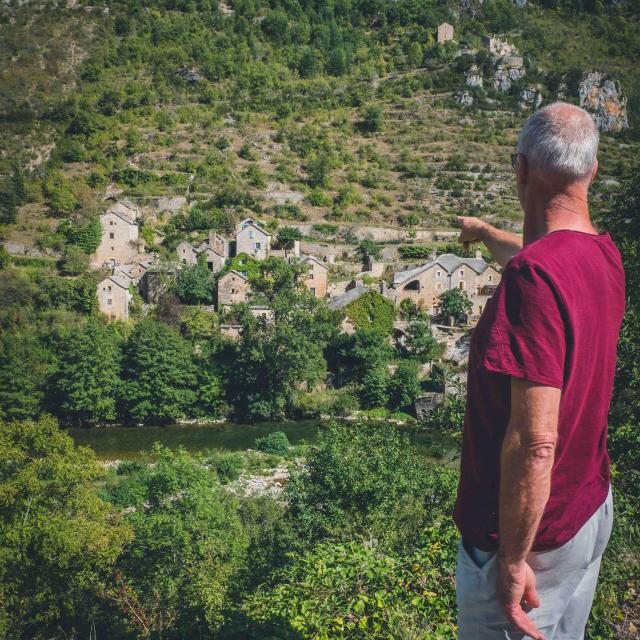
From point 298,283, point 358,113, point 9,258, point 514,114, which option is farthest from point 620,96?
point 9,258

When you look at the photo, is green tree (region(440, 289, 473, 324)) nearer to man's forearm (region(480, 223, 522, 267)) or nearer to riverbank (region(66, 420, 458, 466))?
riverbank (region(66, 420, 458, 466))

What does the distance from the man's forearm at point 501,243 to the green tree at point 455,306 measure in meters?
26.5

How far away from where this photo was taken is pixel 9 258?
3050 cm

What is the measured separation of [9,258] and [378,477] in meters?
25.8

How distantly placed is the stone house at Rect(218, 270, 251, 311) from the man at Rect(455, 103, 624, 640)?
27.1 m

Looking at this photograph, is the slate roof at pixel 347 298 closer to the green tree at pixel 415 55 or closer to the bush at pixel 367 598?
the bush at pixel 367 598

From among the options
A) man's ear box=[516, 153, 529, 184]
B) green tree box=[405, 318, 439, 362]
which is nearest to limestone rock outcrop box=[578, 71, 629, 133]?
green tree box=[405, 318, 439, 362]

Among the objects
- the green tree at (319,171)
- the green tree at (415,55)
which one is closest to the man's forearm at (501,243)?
the green tree at (319,171)

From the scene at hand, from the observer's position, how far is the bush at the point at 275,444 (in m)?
19.3

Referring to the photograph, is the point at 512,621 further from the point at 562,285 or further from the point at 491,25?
the point at 491,25

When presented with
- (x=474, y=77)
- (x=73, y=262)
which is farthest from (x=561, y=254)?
(x=474, y=77)

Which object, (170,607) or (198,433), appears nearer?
(170,607)

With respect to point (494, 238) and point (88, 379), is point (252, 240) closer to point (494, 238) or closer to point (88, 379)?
point (88, 379)

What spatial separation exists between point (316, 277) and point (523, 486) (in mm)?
28447
